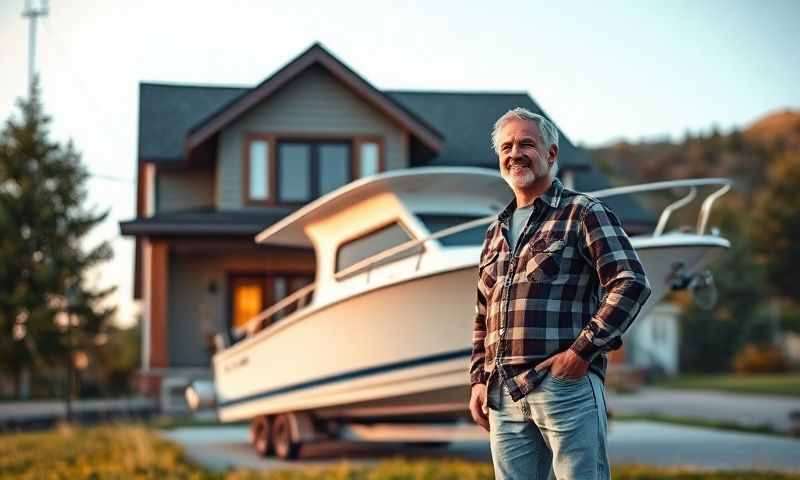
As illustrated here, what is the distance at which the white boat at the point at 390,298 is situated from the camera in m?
8.48

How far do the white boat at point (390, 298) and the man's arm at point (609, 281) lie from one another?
4037mm

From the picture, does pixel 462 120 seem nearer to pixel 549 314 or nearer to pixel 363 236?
pixel 363 236

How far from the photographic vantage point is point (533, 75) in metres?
7.42

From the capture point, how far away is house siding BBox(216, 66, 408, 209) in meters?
18.3

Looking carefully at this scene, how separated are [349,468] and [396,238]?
2.08 meters

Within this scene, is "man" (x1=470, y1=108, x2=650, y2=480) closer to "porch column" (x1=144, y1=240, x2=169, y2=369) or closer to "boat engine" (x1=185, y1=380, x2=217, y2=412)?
"boat engine" (x1=185, y1=380, x2=217, y2=412)

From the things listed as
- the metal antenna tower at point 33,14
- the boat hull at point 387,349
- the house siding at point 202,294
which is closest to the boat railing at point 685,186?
the boat hull at point 387,349

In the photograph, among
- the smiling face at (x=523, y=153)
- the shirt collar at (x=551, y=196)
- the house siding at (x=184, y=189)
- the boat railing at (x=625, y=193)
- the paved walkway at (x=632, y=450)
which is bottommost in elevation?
the paved walkway at (x=632, y=450)

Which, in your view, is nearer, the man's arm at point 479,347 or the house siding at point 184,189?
the man's arm at point 479,347

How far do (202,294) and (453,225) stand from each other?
1090 centimetres

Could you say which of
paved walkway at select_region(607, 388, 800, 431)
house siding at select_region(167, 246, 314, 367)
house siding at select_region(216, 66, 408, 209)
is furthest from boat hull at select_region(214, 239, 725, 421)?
house siding at select_region(167, 246, 314, 367)

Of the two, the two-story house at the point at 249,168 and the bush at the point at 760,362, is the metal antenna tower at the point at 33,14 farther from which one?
the bush at the point at 760,362

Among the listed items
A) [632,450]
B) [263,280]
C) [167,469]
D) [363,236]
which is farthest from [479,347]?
[263,280]

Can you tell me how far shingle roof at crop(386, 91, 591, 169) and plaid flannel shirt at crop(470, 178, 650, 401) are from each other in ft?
33.3
